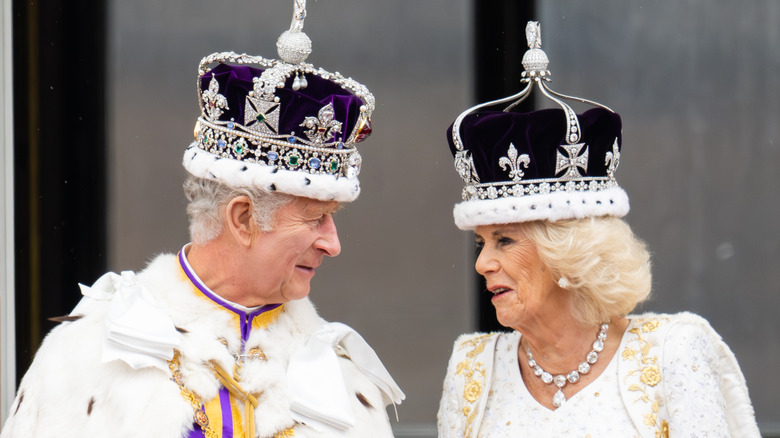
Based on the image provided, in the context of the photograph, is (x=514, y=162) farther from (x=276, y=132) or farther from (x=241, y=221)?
(x=241, y=221)

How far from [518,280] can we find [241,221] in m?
0.88

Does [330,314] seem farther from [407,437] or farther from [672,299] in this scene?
[672,299]

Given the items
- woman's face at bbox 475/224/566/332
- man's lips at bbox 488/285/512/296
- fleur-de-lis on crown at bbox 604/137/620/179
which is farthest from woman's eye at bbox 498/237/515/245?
fleur-de-lis on crown at bbox 604/137/620/179

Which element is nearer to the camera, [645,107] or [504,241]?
[504,241]

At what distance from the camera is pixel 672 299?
436 centimetres

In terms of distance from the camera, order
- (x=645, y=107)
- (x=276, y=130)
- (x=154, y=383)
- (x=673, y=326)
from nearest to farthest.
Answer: (x=154, y=383), (x=276, y=130), (x=673, y=326), (x=645, y=107)

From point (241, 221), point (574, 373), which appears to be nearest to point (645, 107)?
point (574, 373)

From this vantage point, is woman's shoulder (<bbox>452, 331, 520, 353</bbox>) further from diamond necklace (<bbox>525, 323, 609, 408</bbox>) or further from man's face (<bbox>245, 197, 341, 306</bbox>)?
man's face (<bbox>245, 197, 341, 306</bbox>)

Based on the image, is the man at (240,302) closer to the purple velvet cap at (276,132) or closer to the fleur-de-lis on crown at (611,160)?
the purple velvet cap at (276,132)

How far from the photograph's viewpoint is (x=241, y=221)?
107 inches

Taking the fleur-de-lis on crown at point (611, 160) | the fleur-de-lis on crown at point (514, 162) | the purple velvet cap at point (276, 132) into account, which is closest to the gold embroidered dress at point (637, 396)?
the fleur-de-lis on crown at point (611, 160)

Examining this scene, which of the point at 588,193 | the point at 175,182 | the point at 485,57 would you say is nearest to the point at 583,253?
the point at 588,193

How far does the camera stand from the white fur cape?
2.43 meters

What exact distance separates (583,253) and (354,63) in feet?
6.32
